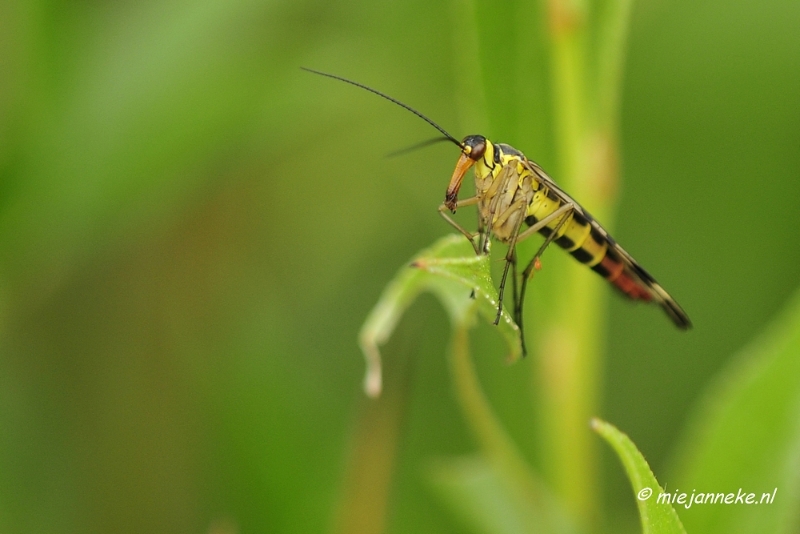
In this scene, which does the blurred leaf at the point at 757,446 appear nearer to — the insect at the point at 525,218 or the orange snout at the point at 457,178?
the insect at the point at 525,218

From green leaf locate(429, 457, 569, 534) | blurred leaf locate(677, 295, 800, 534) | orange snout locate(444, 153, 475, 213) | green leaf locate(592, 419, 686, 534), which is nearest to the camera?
green leaf locate(592, 419, 686, 534)

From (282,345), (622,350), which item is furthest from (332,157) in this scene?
(622,350)

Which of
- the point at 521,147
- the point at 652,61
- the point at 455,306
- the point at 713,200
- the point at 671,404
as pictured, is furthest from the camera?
the point at 652,61

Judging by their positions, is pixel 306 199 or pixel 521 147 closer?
pixel 521 147

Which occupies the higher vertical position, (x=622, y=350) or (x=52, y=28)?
(x=52, y=28)

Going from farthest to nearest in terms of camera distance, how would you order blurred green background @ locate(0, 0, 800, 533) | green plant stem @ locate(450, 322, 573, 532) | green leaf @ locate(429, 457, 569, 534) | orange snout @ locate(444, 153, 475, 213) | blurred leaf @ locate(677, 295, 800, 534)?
1. blurred green background @ locate(0, 0, 800, 533)
2. orange snout @ locate(444, 153, 475, 213)
3. green leaf @ locate(429, 457, 569, 534)
4. green plant stem @ locate(450, 322, 573, 532)
5. blurred leaf @ locate(677, 295, 800, 534)

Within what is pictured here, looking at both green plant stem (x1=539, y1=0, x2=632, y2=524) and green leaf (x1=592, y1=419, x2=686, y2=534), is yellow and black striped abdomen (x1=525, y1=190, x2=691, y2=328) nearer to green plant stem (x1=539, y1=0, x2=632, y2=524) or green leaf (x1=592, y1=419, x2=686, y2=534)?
green plant stem (x1=539, y1=0, x2=632, y2=524)

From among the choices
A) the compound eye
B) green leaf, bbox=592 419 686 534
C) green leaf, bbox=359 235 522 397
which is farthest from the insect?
green leaf, bbox=592 419 686 534

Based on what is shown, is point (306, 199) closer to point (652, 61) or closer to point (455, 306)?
point (652, 61)
